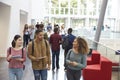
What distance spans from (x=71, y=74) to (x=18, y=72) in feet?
3.86

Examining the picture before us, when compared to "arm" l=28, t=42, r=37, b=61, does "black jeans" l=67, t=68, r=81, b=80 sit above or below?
below

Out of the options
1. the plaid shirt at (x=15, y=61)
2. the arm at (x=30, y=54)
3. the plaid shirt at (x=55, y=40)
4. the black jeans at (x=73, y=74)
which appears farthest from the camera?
the plaid shirt at (x=55, y=40)

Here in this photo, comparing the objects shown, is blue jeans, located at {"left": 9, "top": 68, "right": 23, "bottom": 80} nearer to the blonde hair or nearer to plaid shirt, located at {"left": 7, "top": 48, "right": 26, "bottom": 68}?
plaid shirt, located at {"left": 7, "top": 48, "right": 26, "bottom": 68}

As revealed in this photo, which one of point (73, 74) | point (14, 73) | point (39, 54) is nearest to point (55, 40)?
point (39, 54)

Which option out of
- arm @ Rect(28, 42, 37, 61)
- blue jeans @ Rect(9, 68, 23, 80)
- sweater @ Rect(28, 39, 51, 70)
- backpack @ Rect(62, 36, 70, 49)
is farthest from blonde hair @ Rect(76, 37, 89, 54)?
backpack @ Rect(62, 36, 70, 49)

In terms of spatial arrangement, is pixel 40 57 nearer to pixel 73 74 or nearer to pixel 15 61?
pixel 15 61

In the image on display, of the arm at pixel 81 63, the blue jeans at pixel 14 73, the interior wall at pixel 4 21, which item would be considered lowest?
the blue jeans at pixel 14 73

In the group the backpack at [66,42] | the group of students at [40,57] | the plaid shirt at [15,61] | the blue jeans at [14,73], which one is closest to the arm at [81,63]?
the group of students at [40,57]

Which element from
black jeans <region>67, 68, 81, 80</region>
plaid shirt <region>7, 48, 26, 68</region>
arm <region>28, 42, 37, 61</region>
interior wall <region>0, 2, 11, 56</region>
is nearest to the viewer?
black jeans <region>67, 68, 81, 80</region>

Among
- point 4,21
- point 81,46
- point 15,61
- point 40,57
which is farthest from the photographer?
point 4,21

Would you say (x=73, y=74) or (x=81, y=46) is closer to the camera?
(x=81, y=46)

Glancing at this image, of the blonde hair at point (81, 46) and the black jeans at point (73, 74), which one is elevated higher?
the blonde hair at point (81, 46)

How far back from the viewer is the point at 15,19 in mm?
15852

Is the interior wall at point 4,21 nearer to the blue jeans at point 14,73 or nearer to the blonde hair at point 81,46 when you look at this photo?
the blue jeans at point 14,73
